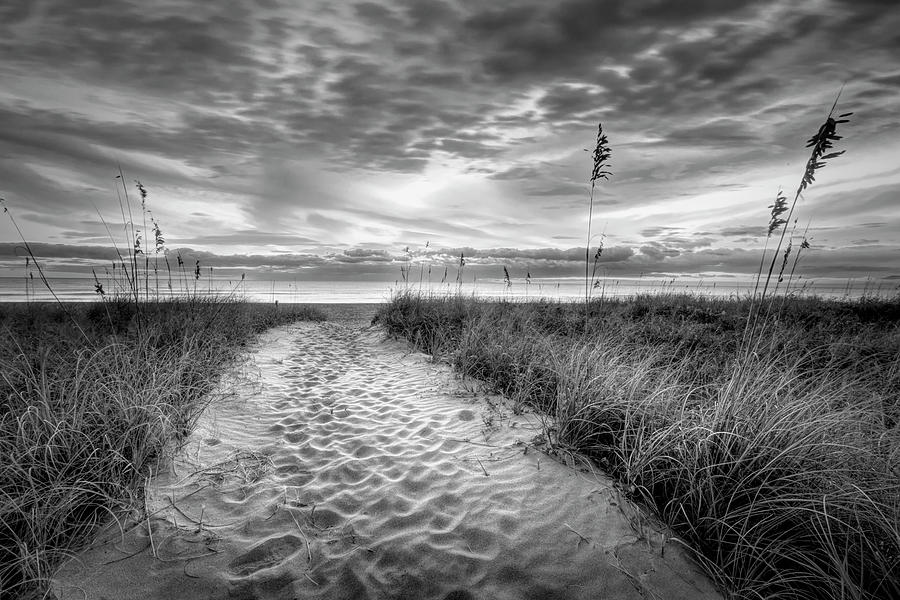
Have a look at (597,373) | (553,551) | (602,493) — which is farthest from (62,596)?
(597,373)

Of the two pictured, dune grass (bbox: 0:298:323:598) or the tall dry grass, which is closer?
the tall dry grass

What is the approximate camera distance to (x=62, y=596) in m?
2.22

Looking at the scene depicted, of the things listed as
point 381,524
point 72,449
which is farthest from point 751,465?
point 72,449

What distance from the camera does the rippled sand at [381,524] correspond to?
2.42m

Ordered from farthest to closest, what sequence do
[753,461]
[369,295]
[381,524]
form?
[369,295] < [381,524] < [753,461]

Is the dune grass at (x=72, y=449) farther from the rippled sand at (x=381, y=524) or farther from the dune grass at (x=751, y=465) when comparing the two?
the dune grass at (x=751, y=465)

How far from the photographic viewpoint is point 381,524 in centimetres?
304

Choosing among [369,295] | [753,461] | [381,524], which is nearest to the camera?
[753,461]

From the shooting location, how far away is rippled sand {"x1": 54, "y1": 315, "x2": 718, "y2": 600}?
242 centimetres

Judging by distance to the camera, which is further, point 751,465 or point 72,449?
point 72,449

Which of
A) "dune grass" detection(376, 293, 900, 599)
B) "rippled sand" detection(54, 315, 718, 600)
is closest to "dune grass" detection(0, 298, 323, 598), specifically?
"rippled sand" detection(54, 315, 718, 600)

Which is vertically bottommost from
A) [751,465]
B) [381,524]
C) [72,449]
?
[381,524]

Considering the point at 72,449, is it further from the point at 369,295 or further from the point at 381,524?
the point at 369,295

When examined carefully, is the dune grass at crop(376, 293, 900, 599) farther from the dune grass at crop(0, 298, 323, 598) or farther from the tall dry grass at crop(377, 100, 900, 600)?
the dune grass at crop(0, 298, 323, 598)
